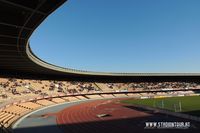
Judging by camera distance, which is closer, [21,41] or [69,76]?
[21,41]

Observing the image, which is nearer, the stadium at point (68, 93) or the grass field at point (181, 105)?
the stadium at point (68, 93)

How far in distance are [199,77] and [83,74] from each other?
132ft

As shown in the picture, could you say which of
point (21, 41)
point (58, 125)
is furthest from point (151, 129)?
point (21, 41)

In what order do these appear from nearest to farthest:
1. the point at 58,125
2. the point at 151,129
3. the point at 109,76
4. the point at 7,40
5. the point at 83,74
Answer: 1. the point at 7,40
2. the point at 151,129
3. the point at 58,125
4. the point at 83,74
5. the point at 109,76

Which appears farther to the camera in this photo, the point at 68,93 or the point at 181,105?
the point at 68,93

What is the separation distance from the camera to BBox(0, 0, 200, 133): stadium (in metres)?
17.1

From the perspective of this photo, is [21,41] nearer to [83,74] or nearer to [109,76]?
[83,74]

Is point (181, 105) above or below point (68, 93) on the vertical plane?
below

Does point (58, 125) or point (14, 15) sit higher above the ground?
point (14, 15)

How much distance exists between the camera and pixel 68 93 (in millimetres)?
58406

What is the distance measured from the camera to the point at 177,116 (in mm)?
28625

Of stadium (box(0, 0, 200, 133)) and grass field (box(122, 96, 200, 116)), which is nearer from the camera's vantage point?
stadium (box(0, 0, 200, 133))

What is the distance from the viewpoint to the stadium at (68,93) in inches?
672

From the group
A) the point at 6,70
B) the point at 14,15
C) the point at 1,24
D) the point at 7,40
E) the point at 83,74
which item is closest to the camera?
the point at 14,15
